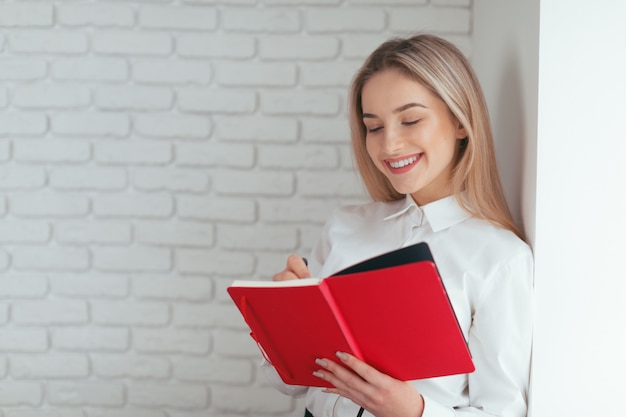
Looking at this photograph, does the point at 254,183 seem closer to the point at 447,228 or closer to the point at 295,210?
the point at 295,210

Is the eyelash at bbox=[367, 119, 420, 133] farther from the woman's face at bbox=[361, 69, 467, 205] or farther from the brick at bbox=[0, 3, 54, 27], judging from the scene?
the brick at bbox=[0, 3, 54, 27]

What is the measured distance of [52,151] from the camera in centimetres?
234

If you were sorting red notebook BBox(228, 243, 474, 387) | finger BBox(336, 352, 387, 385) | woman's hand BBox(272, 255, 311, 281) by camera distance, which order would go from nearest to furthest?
1. red notebook BBox(228, 243, 474, 387)
2. finger BBox(336, 352, 387, 385)
3. woman's hand BBox(272, 255, 311, 281)

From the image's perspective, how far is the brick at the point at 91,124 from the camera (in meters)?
2.33

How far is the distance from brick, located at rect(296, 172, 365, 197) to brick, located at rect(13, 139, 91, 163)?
70 cm

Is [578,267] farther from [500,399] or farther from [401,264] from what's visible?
[401,264]

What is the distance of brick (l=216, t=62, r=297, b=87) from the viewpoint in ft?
7.54

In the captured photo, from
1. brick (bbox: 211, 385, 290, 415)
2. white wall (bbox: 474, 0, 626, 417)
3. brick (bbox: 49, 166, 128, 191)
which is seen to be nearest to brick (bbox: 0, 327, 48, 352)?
brick (bbox: 49, 166, 128, 191)

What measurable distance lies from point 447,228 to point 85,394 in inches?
56.5

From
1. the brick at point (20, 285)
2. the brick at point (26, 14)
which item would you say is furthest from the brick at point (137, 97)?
the brick at point (20, 285)

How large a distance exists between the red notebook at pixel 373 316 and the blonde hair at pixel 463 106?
0.38m

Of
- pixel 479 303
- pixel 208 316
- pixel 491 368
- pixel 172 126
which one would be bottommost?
pixel 208 316

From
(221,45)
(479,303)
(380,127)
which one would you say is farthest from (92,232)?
(479,303)

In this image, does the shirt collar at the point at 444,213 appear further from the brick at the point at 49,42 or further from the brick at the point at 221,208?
the brick at the point at 49,42
